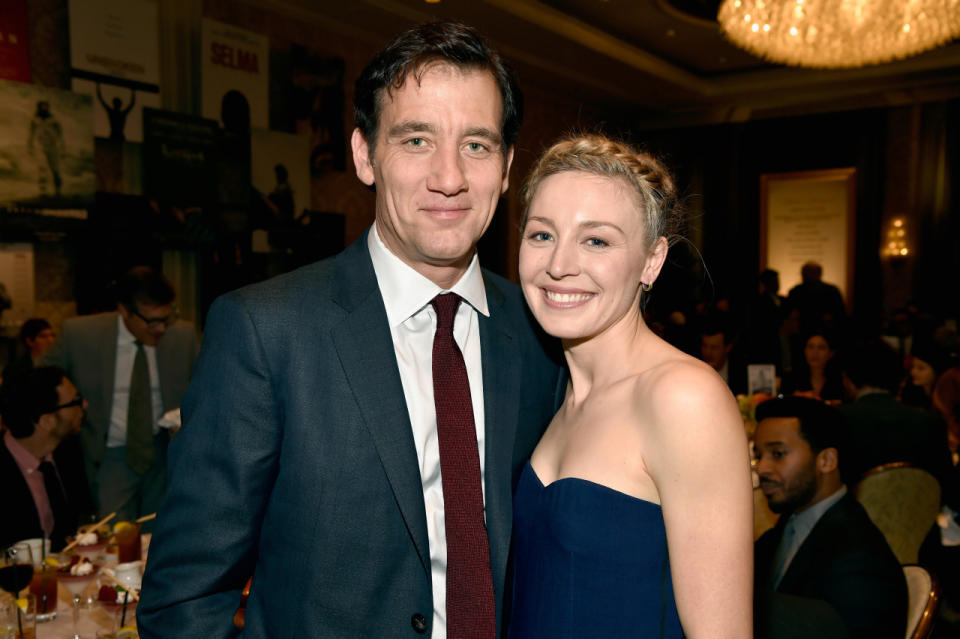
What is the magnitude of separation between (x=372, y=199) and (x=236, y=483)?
20.8 feet

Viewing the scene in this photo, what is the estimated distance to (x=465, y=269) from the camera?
5.07 ft

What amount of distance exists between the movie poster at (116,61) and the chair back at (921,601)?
506cm

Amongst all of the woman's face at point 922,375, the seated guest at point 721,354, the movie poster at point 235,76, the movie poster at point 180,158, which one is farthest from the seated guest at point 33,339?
the woman's face at point 922,375

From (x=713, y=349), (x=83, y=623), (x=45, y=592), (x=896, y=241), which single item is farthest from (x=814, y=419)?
(x=896, y=241)

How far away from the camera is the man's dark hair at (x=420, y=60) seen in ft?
4.59

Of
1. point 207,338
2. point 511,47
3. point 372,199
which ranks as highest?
point 511,47

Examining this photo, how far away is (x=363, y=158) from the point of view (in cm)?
154

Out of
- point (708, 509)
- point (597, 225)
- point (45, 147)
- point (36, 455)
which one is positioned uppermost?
point (45, 147)

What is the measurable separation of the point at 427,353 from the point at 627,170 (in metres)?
0.54

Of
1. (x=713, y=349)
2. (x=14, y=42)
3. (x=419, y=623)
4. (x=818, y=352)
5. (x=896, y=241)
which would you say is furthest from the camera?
(x=896, y=241)

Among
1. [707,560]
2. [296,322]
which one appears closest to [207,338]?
[296,322]

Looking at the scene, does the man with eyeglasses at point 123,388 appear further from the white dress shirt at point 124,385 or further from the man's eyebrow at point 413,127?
the man's eyebrow at point 413,127

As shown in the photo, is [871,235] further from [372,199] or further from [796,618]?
[796,618]

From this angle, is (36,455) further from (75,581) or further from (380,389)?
(380,389)
